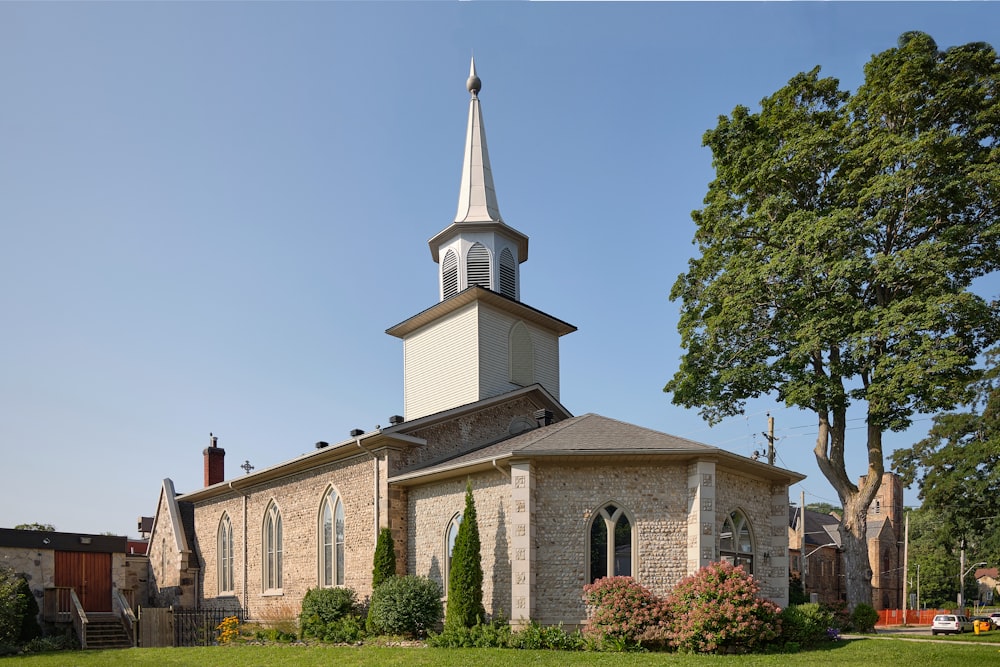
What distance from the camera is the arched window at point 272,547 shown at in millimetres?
27047

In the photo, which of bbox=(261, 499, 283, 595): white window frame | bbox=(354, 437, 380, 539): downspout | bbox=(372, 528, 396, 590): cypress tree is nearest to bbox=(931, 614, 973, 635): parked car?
bbox=(372, 528, 396, 590): cypress tree

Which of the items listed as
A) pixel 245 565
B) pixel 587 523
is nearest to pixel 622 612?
pixel 587 523

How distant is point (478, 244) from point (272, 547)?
13336mm

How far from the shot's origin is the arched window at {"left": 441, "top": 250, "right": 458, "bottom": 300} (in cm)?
2833

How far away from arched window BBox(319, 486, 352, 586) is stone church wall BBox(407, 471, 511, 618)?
3154 millimetres

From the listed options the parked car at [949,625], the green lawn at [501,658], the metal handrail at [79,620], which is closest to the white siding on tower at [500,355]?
the green lawn at [501,658]

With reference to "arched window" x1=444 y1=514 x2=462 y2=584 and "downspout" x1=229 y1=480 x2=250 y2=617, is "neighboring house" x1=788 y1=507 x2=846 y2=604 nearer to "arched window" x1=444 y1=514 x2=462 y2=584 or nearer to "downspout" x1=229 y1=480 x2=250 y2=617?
"downspout" x1=229 y1=480 x2=250 y2=617

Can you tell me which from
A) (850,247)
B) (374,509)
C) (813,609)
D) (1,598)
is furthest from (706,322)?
(1,598)

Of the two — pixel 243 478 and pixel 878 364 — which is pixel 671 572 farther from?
pixel 243 478

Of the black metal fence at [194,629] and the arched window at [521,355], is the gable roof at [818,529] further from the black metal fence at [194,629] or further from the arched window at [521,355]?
the black metal fence at [194,629]

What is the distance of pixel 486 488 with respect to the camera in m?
20.1

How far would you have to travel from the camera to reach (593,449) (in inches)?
733

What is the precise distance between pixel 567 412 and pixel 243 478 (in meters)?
12.5

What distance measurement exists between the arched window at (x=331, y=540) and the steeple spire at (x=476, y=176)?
36.1ft
